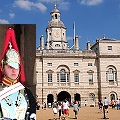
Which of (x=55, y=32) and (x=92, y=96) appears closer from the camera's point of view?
(x=92, y=96)

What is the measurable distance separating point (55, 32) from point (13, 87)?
51399 mm

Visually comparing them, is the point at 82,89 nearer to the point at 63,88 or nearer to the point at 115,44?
the point at 63,88

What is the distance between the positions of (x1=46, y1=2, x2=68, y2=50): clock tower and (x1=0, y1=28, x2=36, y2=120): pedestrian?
50.2 meters

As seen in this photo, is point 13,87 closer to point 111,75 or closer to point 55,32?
point 111,75

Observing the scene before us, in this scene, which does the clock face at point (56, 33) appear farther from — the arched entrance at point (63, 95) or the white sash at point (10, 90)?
the white sash at point (10, 90)

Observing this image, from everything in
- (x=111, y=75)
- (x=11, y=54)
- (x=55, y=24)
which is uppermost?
(x=55, y=24)

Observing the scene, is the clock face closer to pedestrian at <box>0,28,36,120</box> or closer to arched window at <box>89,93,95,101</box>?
arched window at <box>89,93,95,101</box>

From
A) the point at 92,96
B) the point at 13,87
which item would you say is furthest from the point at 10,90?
the point at 92,96

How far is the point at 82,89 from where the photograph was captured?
4403cm

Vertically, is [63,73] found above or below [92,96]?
above

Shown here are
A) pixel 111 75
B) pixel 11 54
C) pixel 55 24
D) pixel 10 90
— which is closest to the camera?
pixel 10 90

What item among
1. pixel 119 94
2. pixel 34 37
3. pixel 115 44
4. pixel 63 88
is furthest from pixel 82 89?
pixel 34 37

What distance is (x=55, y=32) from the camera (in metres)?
62.2

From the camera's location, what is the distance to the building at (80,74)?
4353 centimetres
